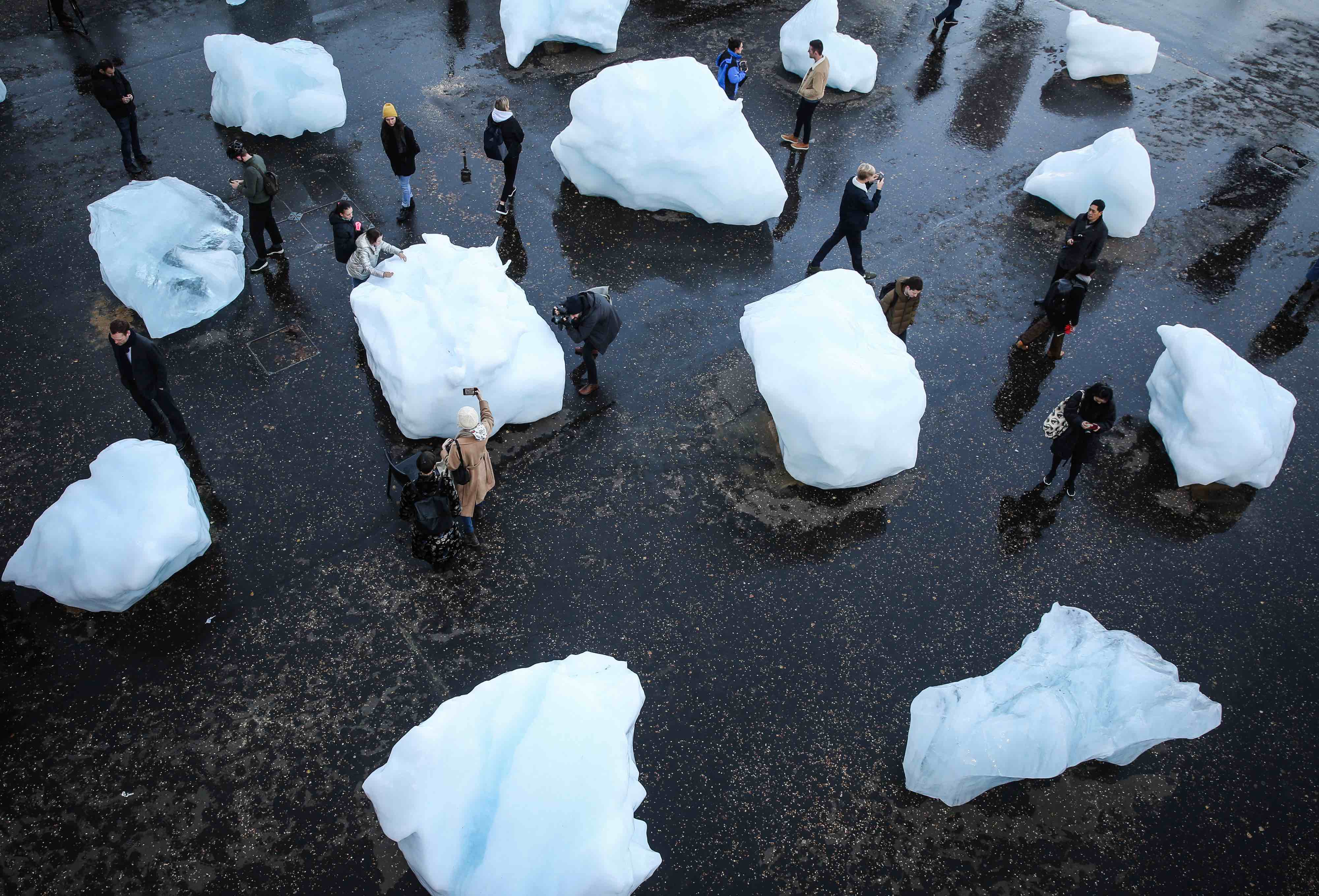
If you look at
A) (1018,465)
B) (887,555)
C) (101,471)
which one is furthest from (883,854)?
(101,471)

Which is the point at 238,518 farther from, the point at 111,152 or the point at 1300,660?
the point at 1300,660

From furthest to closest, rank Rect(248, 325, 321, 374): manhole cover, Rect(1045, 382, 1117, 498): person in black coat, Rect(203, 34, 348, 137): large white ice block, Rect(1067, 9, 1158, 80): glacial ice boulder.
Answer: Rect(1067, 9, 1158, 80): glacial ice boulder
Rect(203, 34, 348, 137): large white ice block
Rect(248, 325, 321, 374): manhole cover
Rect(1045, 382, 1117, 498): person in black coat

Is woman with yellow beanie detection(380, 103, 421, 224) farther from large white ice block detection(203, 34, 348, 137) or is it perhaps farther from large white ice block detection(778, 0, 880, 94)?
large white ice block detection(778, 0, 880, 94)

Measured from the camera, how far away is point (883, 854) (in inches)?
221

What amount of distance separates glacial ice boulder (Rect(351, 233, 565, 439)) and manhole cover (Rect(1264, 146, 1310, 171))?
1056cm

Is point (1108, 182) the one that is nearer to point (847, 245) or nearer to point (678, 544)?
point (847, 245)

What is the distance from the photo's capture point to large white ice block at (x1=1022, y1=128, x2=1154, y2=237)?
9.91m

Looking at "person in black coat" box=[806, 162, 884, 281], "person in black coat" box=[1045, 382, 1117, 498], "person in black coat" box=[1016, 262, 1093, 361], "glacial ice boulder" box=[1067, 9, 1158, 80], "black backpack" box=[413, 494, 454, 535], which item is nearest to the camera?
"black backpack" box=[413, 494, 454, 535]

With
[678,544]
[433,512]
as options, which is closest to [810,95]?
[678,544]

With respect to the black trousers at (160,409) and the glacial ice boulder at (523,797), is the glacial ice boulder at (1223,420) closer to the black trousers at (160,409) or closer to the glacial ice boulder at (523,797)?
the glacial ice boulder at (523,797)

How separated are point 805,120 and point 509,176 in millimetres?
3971

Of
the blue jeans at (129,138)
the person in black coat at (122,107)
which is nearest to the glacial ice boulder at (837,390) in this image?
the person in black coat at (122,107)

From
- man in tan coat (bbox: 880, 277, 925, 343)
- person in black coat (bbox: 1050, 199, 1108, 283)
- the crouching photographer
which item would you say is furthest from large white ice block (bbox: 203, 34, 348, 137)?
person in black coat (bbox: 1050, 199, 1108, 283)

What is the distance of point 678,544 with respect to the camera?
23.5ft
